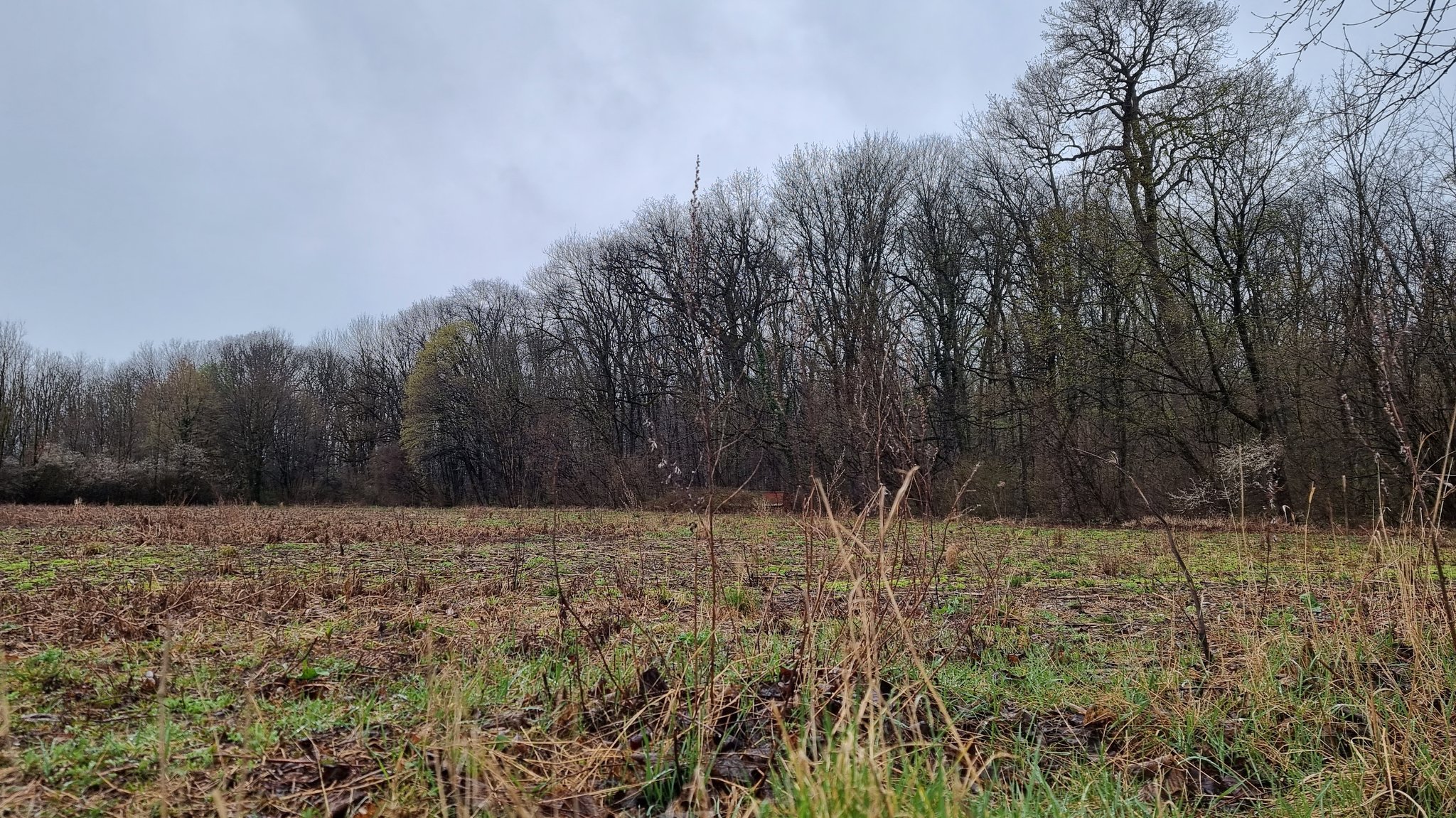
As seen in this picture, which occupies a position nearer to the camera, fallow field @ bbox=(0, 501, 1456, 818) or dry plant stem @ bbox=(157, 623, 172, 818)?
dry plant stem @ bbox=(157, 623, 172, 818)

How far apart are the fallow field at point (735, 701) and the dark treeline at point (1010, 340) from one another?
762mm

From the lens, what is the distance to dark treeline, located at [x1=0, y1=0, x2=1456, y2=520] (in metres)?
5.58

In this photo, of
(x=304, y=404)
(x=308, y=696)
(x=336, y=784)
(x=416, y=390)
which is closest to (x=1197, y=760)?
(x=336, y=784)

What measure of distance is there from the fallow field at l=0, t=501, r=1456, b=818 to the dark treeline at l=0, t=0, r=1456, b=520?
76cm

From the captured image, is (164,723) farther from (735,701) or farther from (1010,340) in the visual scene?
(1010,340)

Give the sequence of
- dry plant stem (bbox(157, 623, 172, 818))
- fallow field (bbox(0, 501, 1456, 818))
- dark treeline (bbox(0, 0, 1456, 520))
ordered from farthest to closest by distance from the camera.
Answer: dark treeline (bbox(0, 0, 1456, 520)) < fallow field (bbox(0, 501, 1456, 818)) < dry plant stem (bbox(157, 623, 172, 818))

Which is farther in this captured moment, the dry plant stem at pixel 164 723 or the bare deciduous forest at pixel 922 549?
the bare deciduous forest at pixel 922 549

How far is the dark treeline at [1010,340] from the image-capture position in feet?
18.3

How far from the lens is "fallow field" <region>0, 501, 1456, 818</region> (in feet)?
7.02

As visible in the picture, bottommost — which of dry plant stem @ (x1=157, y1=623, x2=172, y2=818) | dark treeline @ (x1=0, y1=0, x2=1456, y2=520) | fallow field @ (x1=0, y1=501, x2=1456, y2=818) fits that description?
fallow field @ (x1=0, y1=501, x2=1456, y2=818)

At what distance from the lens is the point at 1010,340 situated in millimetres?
22828

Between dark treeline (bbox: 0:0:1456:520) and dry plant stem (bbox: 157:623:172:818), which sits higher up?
dark treeline (bbox: 0:0:1456:520)

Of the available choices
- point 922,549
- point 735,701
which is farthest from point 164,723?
point 922,549

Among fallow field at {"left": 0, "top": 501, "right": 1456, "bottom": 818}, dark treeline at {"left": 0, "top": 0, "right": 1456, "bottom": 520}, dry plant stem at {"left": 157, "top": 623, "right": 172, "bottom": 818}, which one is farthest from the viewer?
dark treeline at {"left": 0, "top": 0, "right": 1456, "bottom": 520}
